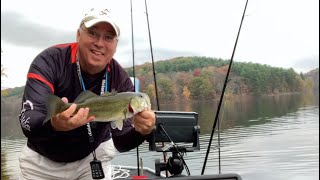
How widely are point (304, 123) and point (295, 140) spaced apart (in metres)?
9.11

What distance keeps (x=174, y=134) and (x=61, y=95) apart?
35.5 inches

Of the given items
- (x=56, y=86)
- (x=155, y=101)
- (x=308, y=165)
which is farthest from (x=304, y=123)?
(x=56, y=86)

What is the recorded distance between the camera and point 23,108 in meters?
2.82

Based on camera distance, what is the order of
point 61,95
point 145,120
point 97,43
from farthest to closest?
point 61,95 → point 97,43 → point 145,120

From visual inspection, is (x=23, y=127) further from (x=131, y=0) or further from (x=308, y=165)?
(x=308, y=165)

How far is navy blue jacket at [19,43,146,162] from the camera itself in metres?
2.78

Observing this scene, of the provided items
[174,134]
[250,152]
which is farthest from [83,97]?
[250,152]

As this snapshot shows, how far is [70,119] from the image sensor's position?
95.3 inches

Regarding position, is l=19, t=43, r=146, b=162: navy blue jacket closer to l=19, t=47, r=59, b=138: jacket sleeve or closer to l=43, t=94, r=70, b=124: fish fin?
l=19, t=47, r=59, b=138: jacket sleeve

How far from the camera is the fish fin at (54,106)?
247cm

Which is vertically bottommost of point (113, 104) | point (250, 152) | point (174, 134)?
point (250, 152)

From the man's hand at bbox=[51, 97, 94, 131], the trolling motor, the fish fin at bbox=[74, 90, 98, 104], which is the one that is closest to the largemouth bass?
the fish fin at bbox=[74, 90, 98, 104]

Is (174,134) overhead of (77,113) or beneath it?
beneath

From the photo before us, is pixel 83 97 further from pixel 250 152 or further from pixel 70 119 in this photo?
pixel 250 152
